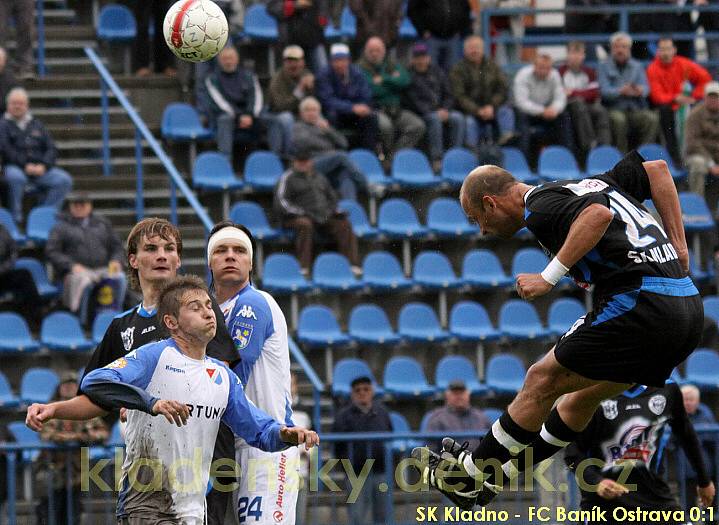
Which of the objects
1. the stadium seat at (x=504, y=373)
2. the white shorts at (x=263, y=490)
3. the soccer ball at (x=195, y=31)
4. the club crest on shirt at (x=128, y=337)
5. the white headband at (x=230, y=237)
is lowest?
the stadium seat at (x=504, y=373)

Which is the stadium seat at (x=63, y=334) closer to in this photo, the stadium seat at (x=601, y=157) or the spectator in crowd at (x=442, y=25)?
the spectator in crowd at (x=442, y=25)

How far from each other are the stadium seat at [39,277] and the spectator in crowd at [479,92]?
209 inches

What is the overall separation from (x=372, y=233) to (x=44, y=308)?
3713mm

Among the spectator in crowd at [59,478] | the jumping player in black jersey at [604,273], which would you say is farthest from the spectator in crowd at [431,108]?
the jumping player in black jersey at [604,273]

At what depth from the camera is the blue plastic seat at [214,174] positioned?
1678cm

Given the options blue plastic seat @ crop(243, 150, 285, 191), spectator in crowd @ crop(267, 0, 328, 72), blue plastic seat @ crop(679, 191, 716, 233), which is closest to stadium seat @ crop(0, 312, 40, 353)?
blue plastic seat @ crop(243, 150, 285, 191)

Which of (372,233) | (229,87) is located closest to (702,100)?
(372,233)

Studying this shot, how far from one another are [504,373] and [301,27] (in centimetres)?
516

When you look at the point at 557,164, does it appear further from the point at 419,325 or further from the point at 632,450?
the point at 632,450

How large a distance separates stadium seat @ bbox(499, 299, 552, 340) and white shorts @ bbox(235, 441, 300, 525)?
8007 millimetres

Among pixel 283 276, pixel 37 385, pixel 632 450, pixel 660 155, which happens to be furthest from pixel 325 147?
pixel 632 450

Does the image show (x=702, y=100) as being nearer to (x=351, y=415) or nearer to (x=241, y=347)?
(x=351, y=415)

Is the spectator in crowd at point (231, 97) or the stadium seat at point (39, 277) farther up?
the spectator in crowd at point (231, 97)

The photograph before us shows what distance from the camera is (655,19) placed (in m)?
20.2
